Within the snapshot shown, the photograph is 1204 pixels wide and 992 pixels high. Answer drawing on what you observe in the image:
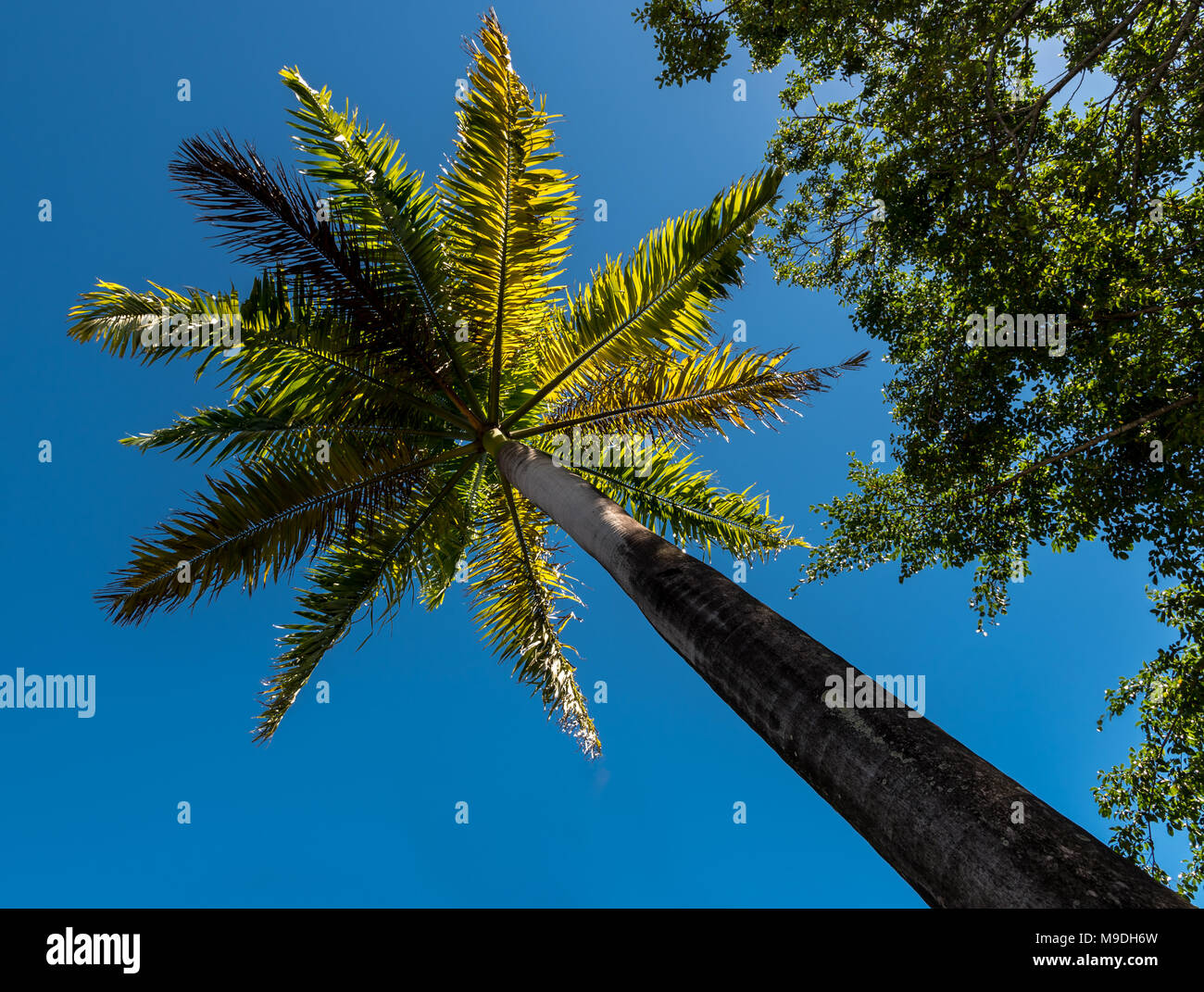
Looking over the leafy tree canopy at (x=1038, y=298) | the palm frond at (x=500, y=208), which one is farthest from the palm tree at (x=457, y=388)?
the leafy tree canopy at (x=1038, y=298)

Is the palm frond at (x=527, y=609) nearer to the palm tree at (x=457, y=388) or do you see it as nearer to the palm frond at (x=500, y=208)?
the palm tree at (x=457, y=388)

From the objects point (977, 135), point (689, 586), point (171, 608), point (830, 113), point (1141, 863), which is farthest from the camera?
point (830, 113)

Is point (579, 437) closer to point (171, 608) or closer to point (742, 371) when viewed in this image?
point (742, 371)

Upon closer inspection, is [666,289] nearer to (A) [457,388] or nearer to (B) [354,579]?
(A) [457,388]

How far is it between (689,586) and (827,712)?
110cm

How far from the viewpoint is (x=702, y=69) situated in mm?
8789

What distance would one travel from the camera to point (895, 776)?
1.99m

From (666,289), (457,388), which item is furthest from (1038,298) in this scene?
(457,388)

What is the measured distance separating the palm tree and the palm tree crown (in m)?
0.02

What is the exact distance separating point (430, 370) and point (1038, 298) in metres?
7.42

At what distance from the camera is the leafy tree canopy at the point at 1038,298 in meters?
6.57
